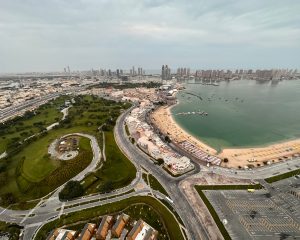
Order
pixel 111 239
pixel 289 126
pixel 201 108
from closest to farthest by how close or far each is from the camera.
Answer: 1. pixel 111 239
2. pixel 289 126
3. pixel 201 108

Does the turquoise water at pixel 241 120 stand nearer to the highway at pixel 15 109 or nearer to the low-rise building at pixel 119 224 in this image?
the low-rise building at pixel 119 224

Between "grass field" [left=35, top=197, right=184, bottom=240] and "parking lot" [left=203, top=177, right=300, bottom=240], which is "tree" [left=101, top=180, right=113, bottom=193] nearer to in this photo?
"grass field" [left=35, top=197, right=184, bottom=240]

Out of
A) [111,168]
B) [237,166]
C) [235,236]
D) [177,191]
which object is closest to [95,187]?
[111,168]

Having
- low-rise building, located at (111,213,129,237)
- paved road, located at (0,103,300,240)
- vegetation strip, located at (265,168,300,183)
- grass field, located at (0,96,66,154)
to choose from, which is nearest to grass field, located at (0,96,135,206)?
paved road, located at (0,103,300,240)

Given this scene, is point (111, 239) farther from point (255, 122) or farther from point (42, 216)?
point (255, 122)

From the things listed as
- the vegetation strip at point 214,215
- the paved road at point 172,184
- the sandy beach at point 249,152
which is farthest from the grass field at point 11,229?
the sandy beach at point 249,152

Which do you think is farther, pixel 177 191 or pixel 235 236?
pixel 177 191
